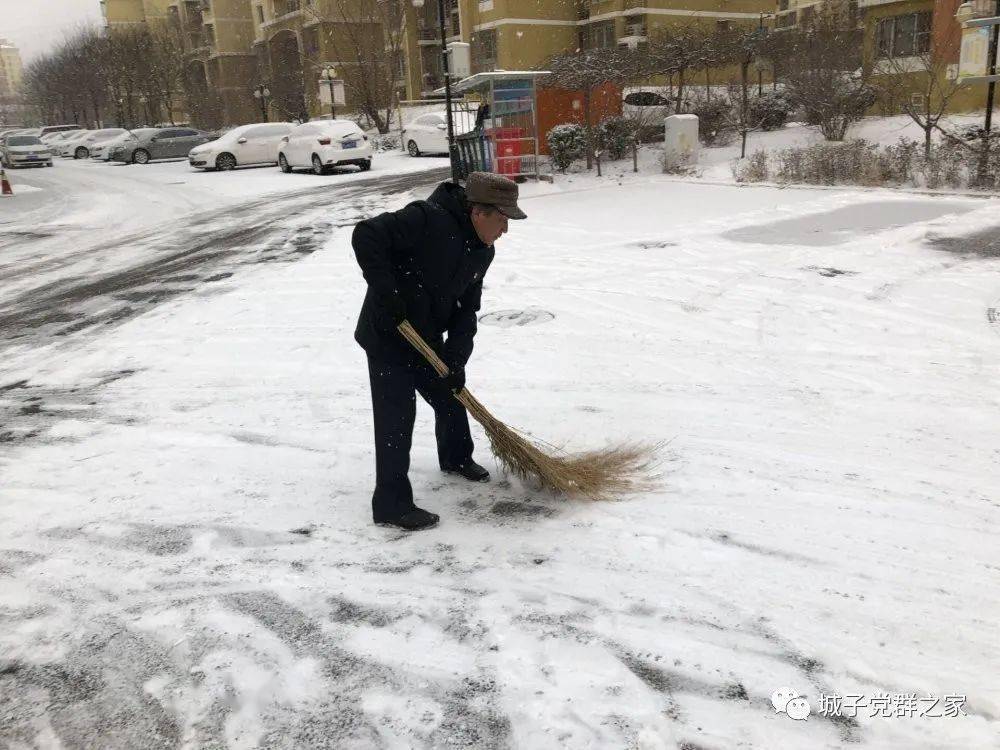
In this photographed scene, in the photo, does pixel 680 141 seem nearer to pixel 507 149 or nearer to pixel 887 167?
pixel 507 149

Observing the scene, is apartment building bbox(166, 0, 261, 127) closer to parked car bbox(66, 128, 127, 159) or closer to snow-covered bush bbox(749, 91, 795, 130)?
parked car bbox(66, 128, 127, 159)

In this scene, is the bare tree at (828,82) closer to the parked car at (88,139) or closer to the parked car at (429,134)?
the parked car at (429,134)

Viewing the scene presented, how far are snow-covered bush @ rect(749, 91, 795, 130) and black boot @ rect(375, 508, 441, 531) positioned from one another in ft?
64.7

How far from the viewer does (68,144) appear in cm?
4175

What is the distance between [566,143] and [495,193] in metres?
14.5

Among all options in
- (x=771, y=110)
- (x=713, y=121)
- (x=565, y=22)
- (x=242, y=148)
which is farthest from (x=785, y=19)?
(x=242, y=148)

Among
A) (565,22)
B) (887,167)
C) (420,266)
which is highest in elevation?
(565,22)

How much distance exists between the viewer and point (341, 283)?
329 inches

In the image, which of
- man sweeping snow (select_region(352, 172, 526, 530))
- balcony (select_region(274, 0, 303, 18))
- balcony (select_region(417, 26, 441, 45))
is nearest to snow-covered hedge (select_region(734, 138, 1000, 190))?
man sweeping snow (select_region(352, 172, 526, 530))

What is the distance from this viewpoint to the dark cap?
3.23m

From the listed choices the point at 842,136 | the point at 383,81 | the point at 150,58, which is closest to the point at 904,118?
the point at 842,136

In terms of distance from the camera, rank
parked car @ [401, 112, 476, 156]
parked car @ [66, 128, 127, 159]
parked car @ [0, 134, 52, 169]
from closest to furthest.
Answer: parked car @ [401, 112, 476, 156] → parked car @ [0, 134, 52, 169] → parked car @ [66, 128, 127, 159]

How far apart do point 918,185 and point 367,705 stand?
42.9 feet

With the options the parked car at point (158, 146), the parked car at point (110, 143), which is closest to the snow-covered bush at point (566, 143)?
the parked car at point (158, 146)
